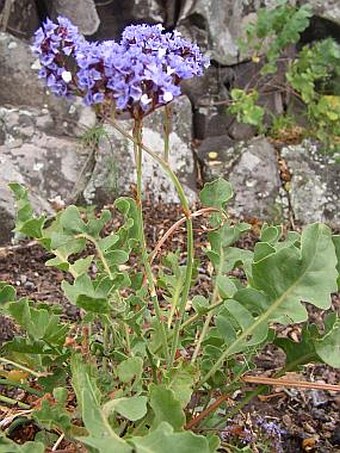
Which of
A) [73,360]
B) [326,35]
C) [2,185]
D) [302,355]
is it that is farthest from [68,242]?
[326,35]

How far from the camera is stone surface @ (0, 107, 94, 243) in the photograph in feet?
10.4

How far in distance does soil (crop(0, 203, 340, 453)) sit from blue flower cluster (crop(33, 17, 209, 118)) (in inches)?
23.0

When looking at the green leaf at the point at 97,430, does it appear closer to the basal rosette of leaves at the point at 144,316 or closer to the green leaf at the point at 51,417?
the basal rosette of leaves at the point at 144,316

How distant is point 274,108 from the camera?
391 centimetres

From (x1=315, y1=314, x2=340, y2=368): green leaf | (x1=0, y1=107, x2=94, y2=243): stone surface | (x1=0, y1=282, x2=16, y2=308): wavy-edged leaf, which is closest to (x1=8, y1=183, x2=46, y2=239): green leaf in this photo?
(x1=0, y1=282, x2=16, y2=308): wavy-edged leaf

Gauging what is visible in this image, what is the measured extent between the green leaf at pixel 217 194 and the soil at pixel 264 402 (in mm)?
79

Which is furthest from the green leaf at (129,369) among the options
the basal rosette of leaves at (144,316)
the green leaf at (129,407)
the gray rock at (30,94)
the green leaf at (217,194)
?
the gray rock at (30,94)

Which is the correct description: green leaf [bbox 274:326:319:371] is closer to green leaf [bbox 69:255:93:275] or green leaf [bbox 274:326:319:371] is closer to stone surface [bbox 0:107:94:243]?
green leaf [bbox 69:255:93:275]

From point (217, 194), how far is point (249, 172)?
1.65 meters

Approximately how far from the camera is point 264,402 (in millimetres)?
2176

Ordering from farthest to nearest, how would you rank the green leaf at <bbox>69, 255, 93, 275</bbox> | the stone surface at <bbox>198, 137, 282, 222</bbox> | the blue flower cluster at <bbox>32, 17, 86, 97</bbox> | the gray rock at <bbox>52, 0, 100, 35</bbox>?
the gray rock at <bbox>52, 0, 100, 35</bbox>
the stone surface at <bbox>198, 137, 282, 222</bbox>
the green leaf at <bbox>69, 255, 93, 275</bbox>
the blue flower cluster at <bbox>32, 17, 86, 97</bbox>

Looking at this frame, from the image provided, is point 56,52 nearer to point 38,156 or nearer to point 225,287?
point 225,287

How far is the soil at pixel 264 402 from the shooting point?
74.3 inches

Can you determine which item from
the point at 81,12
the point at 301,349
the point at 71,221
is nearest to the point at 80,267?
the point at 71,221
